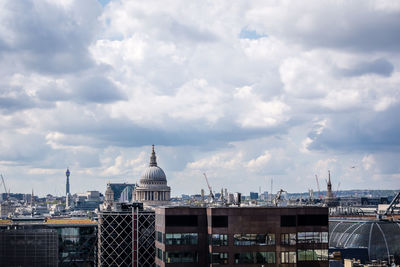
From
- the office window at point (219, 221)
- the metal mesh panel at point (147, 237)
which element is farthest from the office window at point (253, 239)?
the metal mesh panel at point (147, 237)

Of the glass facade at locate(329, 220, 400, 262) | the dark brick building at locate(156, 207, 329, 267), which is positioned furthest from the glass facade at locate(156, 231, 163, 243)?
the glass facade at locate(329, 220, 400, 262)

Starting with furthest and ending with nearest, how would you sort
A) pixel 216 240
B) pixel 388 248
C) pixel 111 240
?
pixel 388 248, pixel 111 240, pixel 216 240

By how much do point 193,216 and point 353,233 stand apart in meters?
90.5

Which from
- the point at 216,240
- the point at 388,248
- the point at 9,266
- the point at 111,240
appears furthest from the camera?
the point at 388,248

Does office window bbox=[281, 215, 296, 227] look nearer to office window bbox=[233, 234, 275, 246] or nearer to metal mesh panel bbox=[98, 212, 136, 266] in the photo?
office window bbox=[233, 234, 275, 246]

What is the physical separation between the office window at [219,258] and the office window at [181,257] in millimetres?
3747

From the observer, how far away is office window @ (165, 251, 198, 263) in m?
114

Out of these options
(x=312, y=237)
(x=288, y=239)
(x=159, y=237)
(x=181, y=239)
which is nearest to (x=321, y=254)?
(x=312, y=237)

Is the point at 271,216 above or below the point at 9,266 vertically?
above

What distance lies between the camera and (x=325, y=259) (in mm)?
116312

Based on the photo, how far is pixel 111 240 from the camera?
15362 centimetres

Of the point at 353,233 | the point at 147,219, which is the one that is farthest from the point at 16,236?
the point at 353,233

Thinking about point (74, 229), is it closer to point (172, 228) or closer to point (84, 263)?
point (84, 263)

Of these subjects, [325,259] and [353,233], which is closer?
[325,259]
